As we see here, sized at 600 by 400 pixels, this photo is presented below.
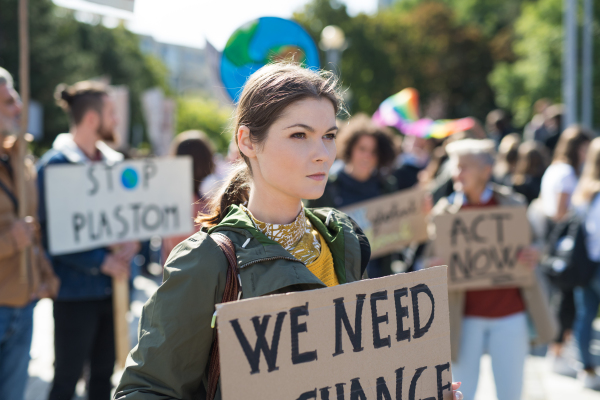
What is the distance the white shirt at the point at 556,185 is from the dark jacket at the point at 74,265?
401 cm

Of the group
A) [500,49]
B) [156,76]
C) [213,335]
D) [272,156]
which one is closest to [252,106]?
[272,156]

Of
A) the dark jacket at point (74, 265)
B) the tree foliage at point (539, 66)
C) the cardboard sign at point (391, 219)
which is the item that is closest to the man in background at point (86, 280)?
the dark jacket at point (74, 265)

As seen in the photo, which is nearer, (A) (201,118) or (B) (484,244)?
(B) (484,244)

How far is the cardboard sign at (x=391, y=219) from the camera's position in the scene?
4352 millimetres

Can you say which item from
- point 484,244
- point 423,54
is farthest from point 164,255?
point 423,54

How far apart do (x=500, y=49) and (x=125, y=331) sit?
39.4 m

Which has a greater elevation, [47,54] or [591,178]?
[47,54]

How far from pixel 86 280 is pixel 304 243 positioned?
2153mm

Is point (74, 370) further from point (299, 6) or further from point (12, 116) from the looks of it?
point (299, 6)

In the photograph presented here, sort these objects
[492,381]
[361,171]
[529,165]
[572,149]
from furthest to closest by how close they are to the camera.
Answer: [529,165], [572,149], [492,381], [361,171]

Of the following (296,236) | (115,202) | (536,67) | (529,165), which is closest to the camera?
(296,236)

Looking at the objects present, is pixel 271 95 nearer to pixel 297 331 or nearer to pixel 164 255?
pixel 297 331

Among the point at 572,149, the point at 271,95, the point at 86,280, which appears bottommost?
the point at 86,280

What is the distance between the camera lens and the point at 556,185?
17.6 feet
